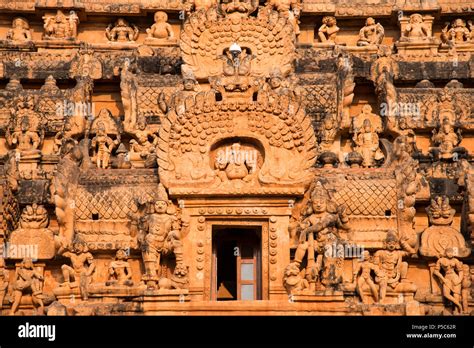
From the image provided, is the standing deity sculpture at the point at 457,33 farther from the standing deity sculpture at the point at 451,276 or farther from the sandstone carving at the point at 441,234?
the standing deity sculpture at the point at 451,276

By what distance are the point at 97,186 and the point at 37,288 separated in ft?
7.69

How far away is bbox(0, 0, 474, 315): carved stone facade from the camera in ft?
80.3

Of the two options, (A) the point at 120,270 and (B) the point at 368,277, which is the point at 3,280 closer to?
(A) the point at 120,270

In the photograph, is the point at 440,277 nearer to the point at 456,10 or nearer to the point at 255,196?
the point at 255,196

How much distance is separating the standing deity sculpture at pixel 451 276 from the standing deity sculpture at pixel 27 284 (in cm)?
754

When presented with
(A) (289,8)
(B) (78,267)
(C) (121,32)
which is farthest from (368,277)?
(C) (121,32)

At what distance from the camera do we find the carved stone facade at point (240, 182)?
2448 centimetres

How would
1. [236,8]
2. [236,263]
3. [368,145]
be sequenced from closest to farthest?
[236,263], [368,145], [236,8]

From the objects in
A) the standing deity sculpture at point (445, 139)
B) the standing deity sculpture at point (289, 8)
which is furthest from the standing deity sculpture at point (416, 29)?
the standing deity sculpture at point (445, 139)

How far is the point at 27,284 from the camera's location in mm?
24734

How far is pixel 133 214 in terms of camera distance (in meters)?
25.2

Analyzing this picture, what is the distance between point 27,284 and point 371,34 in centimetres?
996

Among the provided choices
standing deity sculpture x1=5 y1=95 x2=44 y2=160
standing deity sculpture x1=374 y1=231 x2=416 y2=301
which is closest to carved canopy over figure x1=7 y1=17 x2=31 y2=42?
standing deity sculpture x1=5 y1=95 x2=44 y2=160

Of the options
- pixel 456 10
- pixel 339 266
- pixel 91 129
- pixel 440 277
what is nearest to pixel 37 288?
pixel 91 129
